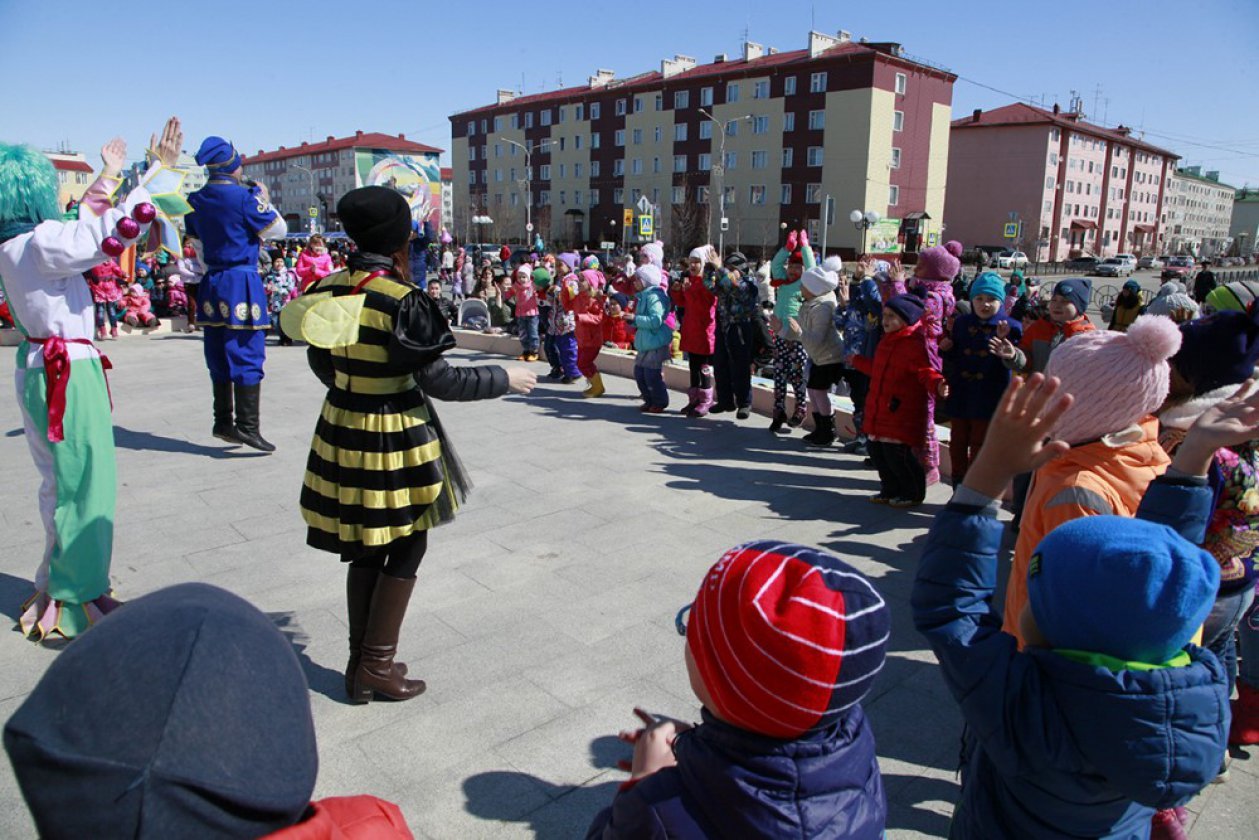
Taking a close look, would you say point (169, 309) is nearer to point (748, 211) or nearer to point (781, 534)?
point (781, 534)

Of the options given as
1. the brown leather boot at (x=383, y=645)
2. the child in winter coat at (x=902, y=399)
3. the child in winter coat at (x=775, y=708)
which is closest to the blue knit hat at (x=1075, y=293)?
the child in winter coat at (x=902, y=399)

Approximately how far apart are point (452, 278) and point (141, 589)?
715 inches

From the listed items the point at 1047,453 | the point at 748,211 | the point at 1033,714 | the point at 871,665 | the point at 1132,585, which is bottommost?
the point at 1033,714

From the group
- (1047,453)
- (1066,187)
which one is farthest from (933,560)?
(1066,187)

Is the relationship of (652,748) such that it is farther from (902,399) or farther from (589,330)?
(589,330)

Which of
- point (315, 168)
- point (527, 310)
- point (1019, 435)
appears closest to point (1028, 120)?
point (527, 310)

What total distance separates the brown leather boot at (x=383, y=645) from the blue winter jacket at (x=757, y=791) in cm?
185

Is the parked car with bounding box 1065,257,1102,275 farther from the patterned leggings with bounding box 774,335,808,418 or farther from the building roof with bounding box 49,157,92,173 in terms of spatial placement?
the building roof with bounding box 49,157,92,173

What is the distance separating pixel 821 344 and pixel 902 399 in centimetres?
157

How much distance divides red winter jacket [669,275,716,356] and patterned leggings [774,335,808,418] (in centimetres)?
88

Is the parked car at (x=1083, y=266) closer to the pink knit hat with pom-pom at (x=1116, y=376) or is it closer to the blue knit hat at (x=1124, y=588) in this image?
the pink knit hat with pom-pom at (x=1116, y=376)

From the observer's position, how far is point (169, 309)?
1641 centimetres

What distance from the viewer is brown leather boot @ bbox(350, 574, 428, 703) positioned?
3.07 metres

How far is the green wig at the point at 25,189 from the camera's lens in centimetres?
336
